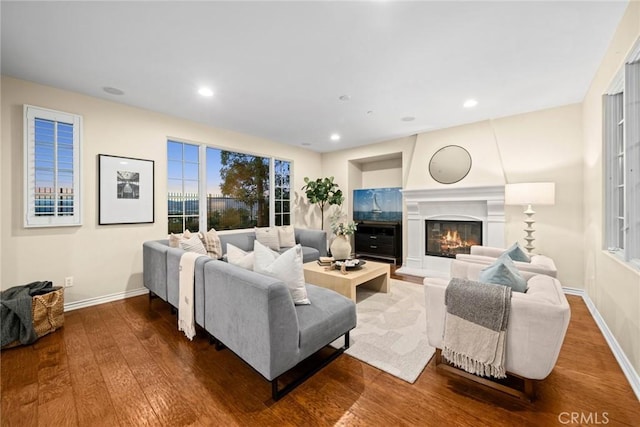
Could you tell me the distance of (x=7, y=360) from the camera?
2.04 metres

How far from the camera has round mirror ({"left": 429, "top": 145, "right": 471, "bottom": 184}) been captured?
4.40 metres

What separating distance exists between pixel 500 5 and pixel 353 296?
2798mm

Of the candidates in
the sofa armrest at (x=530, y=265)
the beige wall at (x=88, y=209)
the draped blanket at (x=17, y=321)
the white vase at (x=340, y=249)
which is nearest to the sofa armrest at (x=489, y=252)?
the sofa armrest at (x=530, y=265)

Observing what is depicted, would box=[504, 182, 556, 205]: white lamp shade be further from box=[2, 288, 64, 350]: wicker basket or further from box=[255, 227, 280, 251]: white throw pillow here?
box=[2, 288, 64, 350]: wicker basket

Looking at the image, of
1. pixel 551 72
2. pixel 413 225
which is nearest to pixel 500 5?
pixel 551 72

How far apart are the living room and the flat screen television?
2.19ft

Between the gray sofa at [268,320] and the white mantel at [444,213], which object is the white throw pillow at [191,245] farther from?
the white mantel at [444,213]

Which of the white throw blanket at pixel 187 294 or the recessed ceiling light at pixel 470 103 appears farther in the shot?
the recessed ceiling light at pixel 470 103

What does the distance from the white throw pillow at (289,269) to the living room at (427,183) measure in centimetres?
66

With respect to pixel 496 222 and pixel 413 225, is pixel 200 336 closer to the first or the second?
pixel 413 225

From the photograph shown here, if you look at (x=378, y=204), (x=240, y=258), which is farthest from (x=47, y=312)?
(x=378, y=204)

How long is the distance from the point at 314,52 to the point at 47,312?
3.54m

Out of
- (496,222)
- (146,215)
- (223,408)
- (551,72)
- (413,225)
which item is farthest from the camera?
(413,225)

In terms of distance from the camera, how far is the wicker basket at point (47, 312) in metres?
2.38
